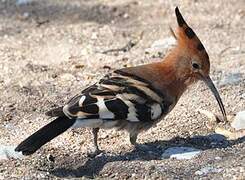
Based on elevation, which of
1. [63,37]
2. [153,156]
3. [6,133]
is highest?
[63,37]

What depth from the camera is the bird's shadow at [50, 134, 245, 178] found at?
420 cm

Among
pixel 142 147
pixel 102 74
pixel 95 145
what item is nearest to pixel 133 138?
pixel 142 147

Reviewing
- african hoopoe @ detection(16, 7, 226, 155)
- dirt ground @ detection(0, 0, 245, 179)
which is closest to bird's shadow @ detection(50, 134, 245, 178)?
dirt ground @ detection(0, 0, 245, 179)

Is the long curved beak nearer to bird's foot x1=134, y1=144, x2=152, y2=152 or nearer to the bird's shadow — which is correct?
the bird's shadow

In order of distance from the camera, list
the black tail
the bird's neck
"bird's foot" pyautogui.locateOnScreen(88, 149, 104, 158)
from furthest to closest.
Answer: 1. the bird's neck
2. "bird's foot" pyautogui.locateOnScreen(88, 149, 104, 158)
3. the black tail

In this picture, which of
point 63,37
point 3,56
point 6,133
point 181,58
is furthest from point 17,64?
point 181,58

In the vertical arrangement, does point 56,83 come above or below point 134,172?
above

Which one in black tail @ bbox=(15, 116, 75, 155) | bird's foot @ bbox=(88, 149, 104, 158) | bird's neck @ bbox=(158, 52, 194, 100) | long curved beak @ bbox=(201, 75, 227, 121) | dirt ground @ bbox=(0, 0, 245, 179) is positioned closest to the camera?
black tail @ bbox=(15, 116, 75, 155)

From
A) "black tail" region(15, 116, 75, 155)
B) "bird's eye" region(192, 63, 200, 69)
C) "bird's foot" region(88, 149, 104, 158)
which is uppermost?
"bird's eye" region(192, 63, 200, 69)

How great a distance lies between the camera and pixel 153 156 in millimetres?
4340

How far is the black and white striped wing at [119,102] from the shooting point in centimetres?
414

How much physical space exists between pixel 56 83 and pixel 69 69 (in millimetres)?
333

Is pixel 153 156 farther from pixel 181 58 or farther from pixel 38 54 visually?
pixel 38 54

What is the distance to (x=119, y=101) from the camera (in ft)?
13.8
